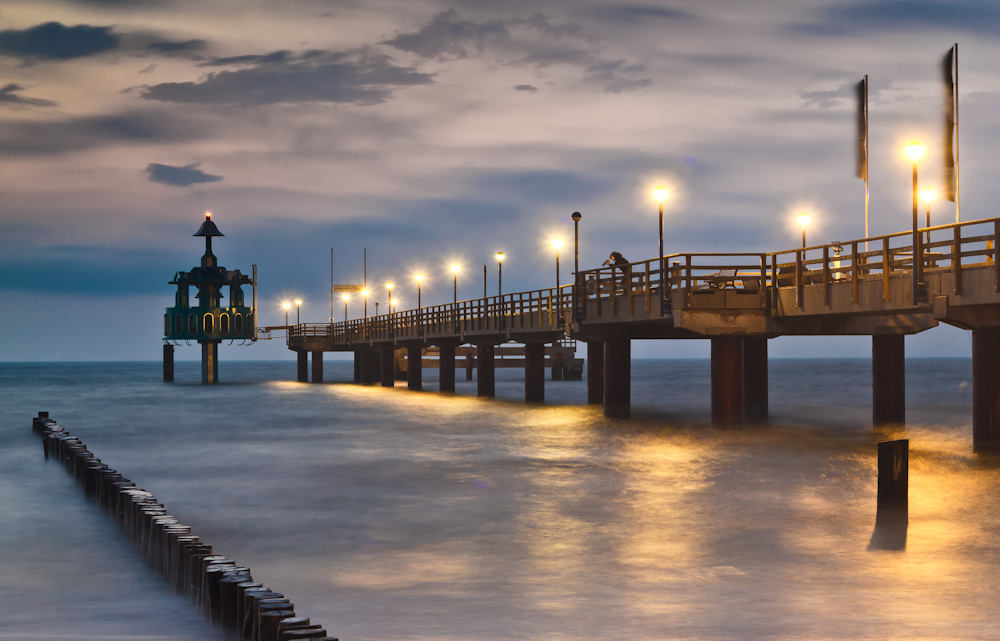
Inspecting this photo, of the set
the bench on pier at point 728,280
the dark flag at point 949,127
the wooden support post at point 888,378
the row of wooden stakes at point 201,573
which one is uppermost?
the dark flag at point 949,127

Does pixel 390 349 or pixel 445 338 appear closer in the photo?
pixel 445 338

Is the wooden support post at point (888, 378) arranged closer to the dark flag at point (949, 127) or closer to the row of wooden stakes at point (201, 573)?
the dark flag at point (949, 127)

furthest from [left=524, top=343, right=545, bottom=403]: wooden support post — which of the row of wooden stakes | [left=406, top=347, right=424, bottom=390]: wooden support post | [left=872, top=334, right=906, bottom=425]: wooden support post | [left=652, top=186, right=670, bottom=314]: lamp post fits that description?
the row of wooden stakes

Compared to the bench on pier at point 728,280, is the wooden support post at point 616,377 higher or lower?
lower

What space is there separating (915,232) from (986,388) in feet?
18.8

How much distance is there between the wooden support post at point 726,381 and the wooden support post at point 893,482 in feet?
46.2

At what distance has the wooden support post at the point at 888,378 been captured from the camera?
115ft

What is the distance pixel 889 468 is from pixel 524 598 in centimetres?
845

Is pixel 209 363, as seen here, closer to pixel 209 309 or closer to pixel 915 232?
pixel 209 309

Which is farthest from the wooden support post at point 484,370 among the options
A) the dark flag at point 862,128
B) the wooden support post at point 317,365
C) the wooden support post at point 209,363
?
the wooden support post at point 209,363

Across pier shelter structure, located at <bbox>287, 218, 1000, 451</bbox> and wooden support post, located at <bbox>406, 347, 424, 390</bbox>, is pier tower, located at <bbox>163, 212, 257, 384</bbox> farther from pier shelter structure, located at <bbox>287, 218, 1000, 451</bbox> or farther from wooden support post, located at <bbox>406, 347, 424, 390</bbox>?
pier shelter structure, located at <bbox>287, 218, 1000, 451</bbox>

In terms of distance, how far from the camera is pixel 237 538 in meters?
17.9

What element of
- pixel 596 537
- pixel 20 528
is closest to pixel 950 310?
pixel 596 537

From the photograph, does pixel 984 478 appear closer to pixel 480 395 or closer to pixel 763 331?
pixel 763 331
